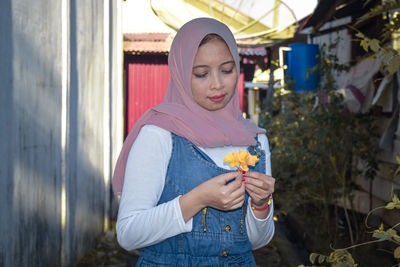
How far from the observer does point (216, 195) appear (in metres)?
1.52

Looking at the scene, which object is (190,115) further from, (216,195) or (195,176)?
(216,195)

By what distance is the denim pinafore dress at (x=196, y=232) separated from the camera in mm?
1690

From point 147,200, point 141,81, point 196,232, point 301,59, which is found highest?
point 301,59

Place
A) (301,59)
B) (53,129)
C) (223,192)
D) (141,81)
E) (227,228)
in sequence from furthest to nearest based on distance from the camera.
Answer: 1. (141,81)
2. (301,59)
3. (53,129)
4. (227,228)
5. (223,192)

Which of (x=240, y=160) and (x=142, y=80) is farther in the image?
(x=142, y=80)

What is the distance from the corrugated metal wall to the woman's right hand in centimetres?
1002

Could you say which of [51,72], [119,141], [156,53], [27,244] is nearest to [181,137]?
[27,244]

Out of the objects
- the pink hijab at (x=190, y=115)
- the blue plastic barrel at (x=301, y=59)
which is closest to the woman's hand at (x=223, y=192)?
the pink hijab at (x=190, y=115)

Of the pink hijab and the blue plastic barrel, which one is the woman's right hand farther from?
the blue plastic barrel

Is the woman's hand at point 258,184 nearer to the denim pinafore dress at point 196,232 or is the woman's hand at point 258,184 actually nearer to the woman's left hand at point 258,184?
the woman's left hand at point 258,184

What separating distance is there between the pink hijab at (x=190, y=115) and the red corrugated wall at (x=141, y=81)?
9.65 metres

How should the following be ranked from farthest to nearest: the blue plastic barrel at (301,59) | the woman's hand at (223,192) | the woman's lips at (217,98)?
the blue plastic barrel at (301,59) → the woman's lips at (217,98) → the woman's hand at (223,192)

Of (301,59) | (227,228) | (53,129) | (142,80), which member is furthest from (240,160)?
(142,80)

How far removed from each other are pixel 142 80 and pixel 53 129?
778 centimetres
